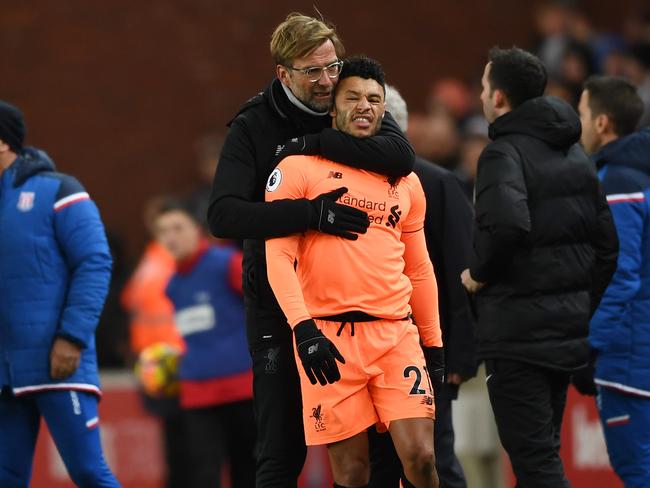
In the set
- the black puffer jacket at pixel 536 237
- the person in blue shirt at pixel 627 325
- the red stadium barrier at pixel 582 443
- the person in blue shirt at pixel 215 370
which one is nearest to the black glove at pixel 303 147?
the black puffer jacket at pixel 536 237

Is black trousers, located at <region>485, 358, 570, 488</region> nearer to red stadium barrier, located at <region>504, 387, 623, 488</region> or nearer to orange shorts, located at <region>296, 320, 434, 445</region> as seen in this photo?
orange shorts, located at <region>296, 320, 434, 445</region>

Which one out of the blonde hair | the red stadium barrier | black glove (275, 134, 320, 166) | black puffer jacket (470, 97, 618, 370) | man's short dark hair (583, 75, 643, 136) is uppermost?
the blonde hair

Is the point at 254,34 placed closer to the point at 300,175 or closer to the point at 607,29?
the point at 607,29

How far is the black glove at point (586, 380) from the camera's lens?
7059mm

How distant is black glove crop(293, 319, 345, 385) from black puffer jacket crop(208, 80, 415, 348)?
40 centimetres

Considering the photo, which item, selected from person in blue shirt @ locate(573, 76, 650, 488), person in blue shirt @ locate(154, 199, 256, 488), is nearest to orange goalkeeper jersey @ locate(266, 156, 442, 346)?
person in blue shirt @ locate(573, 76, 650, 488)

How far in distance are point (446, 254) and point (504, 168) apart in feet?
2.70

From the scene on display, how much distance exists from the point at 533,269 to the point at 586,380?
3.40 feet

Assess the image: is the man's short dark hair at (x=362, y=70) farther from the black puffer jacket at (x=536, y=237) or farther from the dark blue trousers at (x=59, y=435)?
the dark blue trousers at (x=59, y=435)

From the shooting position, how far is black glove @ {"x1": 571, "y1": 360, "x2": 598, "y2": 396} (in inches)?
278

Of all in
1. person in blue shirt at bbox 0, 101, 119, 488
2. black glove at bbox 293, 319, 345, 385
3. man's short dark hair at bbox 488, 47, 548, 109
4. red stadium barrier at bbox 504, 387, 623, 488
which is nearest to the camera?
black glove at bbox 293, 319, 345, 385

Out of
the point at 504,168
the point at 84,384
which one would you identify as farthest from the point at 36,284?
the point at 504,168

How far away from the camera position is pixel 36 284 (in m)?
6.89

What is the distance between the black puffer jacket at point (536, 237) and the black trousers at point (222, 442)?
2.68m
